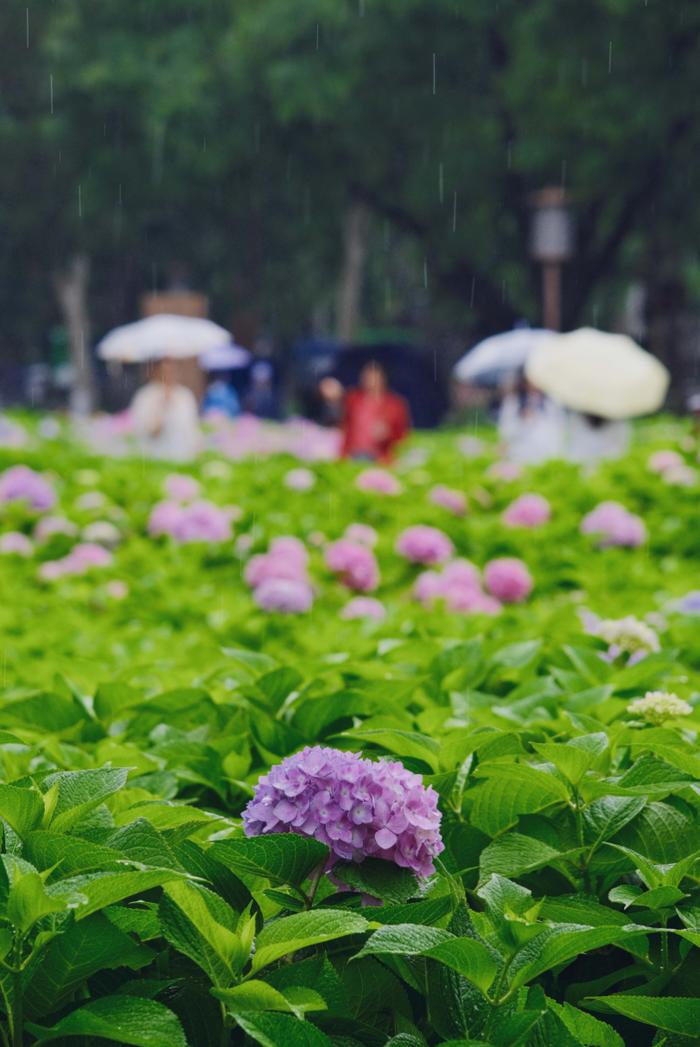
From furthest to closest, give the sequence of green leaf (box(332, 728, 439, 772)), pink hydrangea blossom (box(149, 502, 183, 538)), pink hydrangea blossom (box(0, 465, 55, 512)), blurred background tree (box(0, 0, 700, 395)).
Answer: blurred background tree (box(0, 0, 700, 395)) → pink hydrangea blossom (box(0, 465, 55, 512)) → pink hydrangea blossom (box(149, 502, 183, 538)) → green leaf (box(332, 728, 439, 772))

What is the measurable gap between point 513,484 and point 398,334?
42592 millimetres

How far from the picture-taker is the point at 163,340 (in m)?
15.9

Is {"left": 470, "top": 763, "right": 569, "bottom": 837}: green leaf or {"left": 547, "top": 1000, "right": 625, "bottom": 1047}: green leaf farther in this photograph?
{"left": 470, "top": 763, "right": 569, "bottom": 837}: green leaf

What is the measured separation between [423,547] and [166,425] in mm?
4427

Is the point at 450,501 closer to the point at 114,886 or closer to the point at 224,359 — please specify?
the point at 114,886

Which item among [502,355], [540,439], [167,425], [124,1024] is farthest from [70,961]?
[502,355]

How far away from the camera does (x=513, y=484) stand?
6965 mm

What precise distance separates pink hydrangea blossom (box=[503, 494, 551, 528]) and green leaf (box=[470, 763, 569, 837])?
14.1 ft

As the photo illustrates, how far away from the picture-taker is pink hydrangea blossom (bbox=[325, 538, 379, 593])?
5246mm

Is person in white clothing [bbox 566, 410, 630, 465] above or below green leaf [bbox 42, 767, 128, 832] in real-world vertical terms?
below

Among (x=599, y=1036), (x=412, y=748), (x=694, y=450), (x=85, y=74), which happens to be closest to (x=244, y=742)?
(x=412, y=748)

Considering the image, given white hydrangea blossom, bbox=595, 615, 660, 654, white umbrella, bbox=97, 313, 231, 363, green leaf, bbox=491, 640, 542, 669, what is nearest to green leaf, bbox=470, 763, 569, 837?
green leaf, bbox=491, 640, 542, 669

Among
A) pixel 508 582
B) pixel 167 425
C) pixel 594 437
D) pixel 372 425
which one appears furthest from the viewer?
pixel 372 425

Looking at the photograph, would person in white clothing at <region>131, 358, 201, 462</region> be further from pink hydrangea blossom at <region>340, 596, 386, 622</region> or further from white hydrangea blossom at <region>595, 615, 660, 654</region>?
white hydrangea blossom at <region>595, 615, 660, 654</region>
